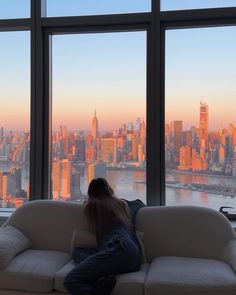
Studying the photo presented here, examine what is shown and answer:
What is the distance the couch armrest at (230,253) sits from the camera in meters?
3.16

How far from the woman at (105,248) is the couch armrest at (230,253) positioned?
2.40 feet

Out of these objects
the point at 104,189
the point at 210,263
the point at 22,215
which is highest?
the point at 104,189

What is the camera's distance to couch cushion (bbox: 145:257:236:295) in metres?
2.79

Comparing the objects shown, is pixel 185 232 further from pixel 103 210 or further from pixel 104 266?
pixel 104 266

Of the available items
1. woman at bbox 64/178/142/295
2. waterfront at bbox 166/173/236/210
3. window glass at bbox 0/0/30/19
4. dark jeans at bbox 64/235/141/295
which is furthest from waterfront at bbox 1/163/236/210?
window glass at bbox 0/0/30/19

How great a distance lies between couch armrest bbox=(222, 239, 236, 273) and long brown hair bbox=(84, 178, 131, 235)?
848mm

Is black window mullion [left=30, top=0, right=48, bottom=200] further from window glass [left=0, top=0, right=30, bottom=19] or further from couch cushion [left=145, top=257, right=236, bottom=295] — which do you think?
couch cushion [left=145, top=257, right=236, bottom=295]

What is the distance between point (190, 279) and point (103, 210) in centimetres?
88

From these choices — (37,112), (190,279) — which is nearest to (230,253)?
(190,279)

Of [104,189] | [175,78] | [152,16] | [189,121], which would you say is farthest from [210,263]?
[152,16]

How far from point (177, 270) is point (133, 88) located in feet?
6.82

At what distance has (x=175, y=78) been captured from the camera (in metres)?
4.26

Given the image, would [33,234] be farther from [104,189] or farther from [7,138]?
[7,138]

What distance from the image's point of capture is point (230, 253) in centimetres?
326
